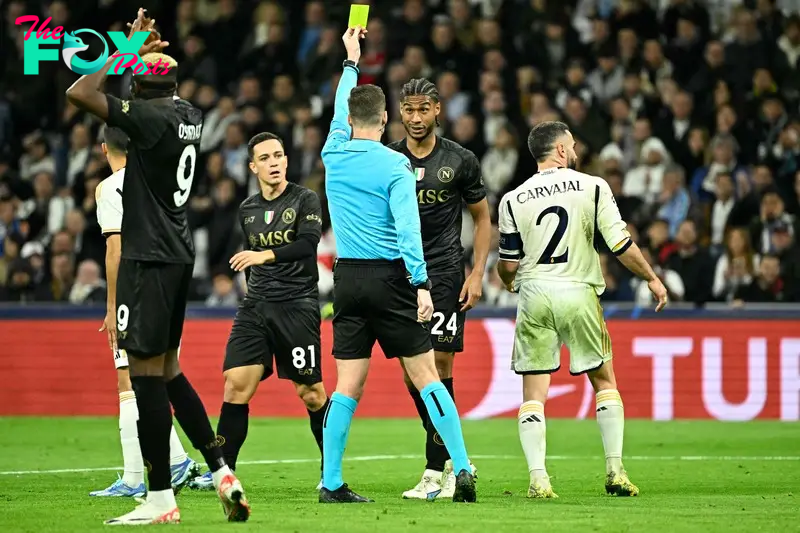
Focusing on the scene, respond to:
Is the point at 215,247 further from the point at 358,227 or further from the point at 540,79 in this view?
the point at 358,227

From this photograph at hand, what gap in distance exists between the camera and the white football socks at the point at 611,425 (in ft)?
29.9

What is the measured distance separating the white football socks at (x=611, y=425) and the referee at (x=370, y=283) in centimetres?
123

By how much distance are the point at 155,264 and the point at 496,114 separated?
12.7 m

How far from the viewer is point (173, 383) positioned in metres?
7.53

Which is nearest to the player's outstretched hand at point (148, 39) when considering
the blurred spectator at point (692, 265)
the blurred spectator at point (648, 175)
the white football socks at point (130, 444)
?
the white football socks at point (130, 444)

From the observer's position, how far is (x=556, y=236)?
915cm

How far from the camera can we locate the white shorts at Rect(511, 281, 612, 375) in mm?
9125

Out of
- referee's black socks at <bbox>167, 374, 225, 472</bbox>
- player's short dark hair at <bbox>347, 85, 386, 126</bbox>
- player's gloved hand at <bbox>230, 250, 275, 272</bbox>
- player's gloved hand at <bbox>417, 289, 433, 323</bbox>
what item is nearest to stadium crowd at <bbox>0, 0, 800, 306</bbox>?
player's short dark hair at <bbox>347, 85, 386, 126</bbox>

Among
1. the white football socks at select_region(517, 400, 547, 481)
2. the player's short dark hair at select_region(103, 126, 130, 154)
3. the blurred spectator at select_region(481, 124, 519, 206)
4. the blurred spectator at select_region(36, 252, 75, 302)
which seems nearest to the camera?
the white football socks at select_region(517, 400, 547, 481)

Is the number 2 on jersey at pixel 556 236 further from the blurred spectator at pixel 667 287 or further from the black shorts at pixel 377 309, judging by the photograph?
the blurred spectator at pixel 667 287

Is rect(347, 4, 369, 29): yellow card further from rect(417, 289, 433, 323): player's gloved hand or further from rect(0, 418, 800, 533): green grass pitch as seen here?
rect(0, 418, 800, 533): green grass pitch

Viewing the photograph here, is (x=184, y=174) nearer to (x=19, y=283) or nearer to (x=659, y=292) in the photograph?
(x=659, y=292)

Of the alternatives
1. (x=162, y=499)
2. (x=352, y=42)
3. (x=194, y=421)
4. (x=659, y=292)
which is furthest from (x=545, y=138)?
→ (x=162, y=499)

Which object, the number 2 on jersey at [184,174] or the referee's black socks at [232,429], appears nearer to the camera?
the number 2 on jersey at [184,174]
